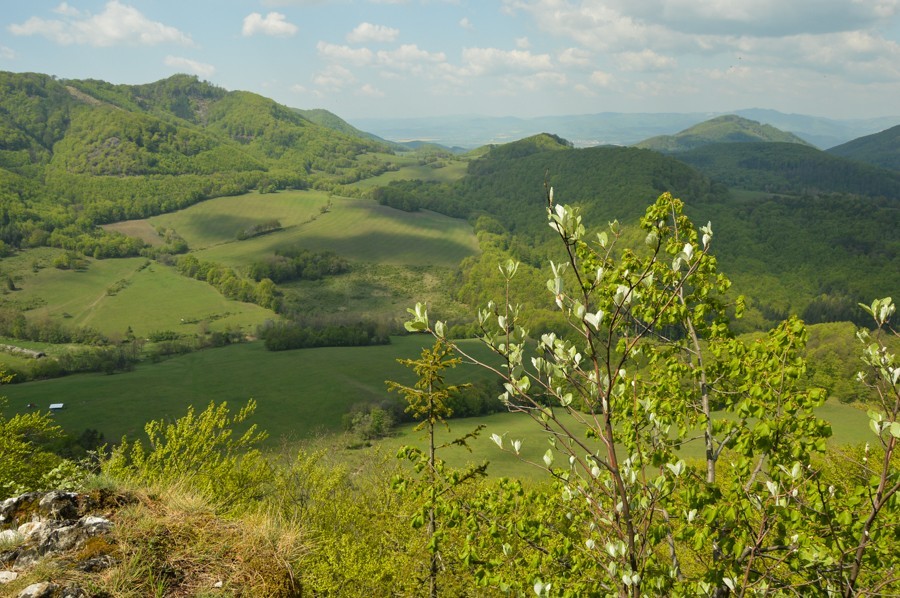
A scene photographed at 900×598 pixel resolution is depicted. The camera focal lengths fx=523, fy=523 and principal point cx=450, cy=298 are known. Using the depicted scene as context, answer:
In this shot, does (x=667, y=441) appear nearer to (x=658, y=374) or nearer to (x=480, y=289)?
(x=658, y=374)

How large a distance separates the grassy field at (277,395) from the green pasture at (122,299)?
2724cm

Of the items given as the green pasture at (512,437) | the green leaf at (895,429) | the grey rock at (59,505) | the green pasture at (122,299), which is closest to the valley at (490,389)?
the green leaf at (895,429)

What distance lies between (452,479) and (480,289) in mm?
153486

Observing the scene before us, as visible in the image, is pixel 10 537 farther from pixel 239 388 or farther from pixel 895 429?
pixel 239 388

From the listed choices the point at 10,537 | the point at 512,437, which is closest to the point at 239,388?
the point at 512,437

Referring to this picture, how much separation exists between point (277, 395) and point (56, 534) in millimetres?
91272

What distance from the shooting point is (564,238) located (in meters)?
5.20

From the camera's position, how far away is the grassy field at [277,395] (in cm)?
8006

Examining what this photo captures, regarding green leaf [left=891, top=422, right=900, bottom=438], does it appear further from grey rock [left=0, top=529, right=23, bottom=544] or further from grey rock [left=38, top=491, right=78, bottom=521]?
grey rock [left=0, top=529, right=23, bottom=544]

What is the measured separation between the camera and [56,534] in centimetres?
832

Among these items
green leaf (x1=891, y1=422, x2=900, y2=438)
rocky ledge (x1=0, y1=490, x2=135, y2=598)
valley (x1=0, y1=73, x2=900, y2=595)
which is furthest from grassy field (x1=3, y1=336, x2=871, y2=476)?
green leaf (x1=891, y1=422, x2=900, y2=438)

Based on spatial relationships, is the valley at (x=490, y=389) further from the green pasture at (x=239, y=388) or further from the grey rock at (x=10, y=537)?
the grey rock at (x=10, y=537)

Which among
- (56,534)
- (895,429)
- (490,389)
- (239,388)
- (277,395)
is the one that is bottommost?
(490,389)

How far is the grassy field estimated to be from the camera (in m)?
80.1
